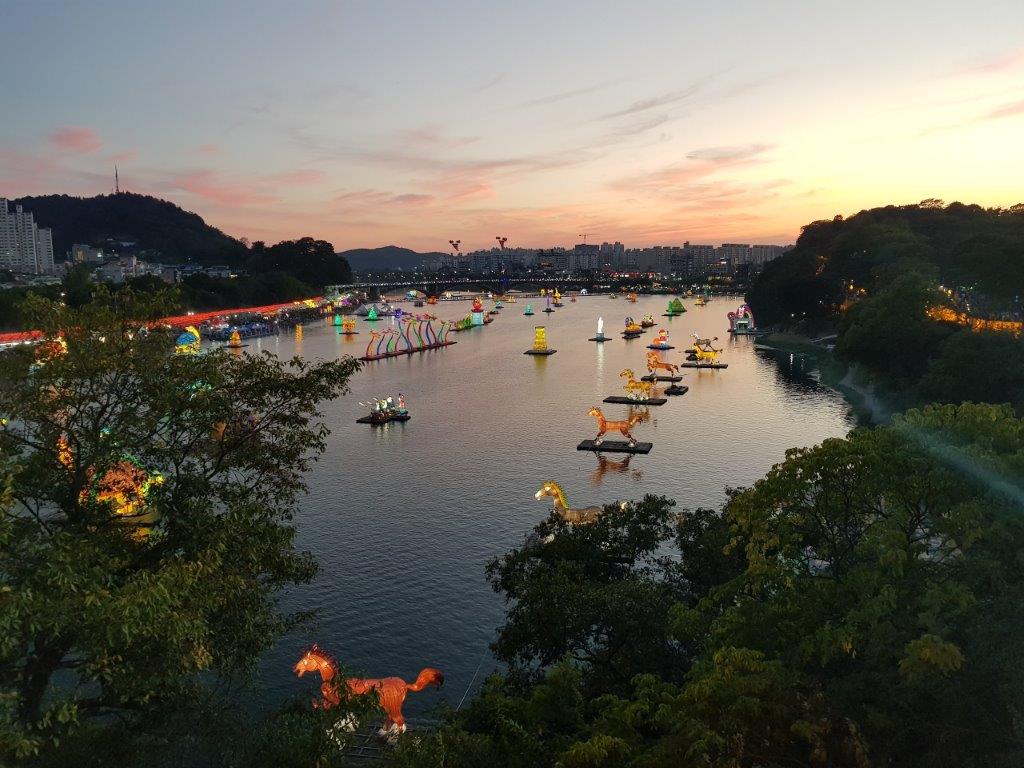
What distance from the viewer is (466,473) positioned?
34656mm

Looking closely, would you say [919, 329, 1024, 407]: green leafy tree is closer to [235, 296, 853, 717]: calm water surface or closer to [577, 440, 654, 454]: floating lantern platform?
[235, 296, 853, 717]: calm water surface

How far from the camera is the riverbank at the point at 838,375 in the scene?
45.8m

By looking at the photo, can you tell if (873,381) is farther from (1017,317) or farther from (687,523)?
(687,523)

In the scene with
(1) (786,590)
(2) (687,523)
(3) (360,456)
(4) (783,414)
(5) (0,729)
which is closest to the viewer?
(5) (0,729)

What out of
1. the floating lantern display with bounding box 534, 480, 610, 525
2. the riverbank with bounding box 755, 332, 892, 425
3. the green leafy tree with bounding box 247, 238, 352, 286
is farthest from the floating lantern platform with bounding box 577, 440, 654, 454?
the green leafy tree with bounding box 247, 238, 352, 286

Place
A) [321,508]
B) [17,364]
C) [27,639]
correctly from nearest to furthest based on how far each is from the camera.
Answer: [27,639] → [17,364] → [321,508]

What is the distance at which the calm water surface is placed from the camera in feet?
67.1

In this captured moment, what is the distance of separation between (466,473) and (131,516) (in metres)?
25.5

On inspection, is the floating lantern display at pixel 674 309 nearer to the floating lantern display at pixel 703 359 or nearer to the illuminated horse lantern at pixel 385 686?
the floating lantern display at pixel 703 359

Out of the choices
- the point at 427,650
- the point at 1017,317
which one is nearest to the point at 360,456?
the point at 427,650

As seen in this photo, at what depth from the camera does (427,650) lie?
A: 19594 millimetres

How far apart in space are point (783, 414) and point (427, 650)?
111ft

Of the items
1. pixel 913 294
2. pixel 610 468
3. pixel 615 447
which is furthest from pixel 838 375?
pixel 610 468

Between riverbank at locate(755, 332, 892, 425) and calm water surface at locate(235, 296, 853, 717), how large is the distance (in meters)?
1.21
